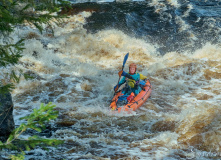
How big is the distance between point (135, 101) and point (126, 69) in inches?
127

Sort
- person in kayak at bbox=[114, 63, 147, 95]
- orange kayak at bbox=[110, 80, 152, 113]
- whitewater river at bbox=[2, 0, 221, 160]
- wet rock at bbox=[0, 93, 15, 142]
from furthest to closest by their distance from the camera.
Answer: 1. person in kayak at bbox=[114, 63, 147, 95]
2. orange kayak at bbox=[110, 80, 152, 113]
3. whitewater river at bbox=[2, 0, 221, 160]
4. wet rock at bbox=[0, 93, 15, 142]

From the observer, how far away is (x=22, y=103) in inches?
277

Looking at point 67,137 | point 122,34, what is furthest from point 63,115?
point 122,34

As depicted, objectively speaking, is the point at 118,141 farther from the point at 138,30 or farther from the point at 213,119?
the point at 138,30

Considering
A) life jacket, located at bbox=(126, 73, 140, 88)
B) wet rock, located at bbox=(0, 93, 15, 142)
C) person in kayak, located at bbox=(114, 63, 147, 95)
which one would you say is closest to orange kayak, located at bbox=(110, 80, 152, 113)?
person in kayak, located at bbox=(114, 63, 147, 95)

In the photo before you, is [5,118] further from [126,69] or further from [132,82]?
[126,69]

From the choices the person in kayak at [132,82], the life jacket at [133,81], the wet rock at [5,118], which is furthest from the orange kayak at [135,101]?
A: the wet rock at [5,118]

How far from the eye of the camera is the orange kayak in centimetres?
668

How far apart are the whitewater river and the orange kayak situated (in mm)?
180

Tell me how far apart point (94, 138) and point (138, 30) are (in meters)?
9.79

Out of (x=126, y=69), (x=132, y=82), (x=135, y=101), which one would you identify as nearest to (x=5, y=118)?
(x=135, y=101)

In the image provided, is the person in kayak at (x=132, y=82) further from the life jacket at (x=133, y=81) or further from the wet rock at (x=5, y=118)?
the wet rock at (x=5, y=118)

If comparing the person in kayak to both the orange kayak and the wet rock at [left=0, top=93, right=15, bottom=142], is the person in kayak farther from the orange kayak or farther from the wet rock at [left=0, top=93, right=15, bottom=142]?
the wet rock at [left=0, top=93, right=15, bottom=142]

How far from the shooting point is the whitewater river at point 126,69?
16.0ft
